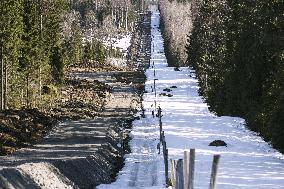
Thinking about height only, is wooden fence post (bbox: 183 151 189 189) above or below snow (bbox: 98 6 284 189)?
above

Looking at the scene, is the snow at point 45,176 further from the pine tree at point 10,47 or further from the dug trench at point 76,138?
the pine tree at point 10,47

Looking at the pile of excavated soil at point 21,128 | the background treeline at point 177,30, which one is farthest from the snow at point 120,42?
the pile of excavated soil at point 21,128

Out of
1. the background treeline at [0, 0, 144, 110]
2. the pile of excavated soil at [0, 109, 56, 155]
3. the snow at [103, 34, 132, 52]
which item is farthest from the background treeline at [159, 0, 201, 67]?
the pile of excavated soil at [0, 109, 56, 155]

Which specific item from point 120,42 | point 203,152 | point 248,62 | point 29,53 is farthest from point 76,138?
point 120,42

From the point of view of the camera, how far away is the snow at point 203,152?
702 inches

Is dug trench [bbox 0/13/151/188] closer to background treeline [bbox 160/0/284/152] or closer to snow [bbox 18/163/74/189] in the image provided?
snow [bbox 18/163/74/189]

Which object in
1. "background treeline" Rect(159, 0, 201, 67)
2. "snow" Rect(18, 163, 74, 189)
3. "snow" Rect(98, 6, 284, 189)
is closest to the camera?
"snow" Rect(98, 6, 284, 189)

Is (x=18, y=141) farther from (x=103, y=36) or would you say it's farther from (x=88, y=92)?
(x=103, y=36)

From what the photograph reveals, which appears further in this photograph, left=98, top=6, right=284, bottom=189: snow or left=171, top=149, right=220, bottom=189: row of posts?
left=98, top=6, right=284, bottom=189: snow

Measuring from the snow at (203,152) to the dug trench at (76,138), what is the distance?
1169mm

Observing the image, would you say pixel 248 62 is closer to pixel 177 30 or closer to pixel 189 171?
pixel 189 171

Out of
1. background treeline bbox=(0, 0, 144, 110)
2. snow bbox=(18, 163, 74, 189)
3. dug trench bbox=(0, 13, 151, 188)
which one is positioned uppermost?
background treeline bbox=(0, 0, 144, 110)

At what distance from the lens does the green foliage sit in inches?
1075

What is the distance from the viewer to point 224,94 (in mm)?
44219
